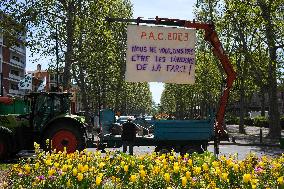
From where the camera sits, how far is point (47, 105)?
706 inches

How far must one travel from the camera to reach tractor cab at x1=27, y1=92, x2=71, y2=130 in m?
17.8

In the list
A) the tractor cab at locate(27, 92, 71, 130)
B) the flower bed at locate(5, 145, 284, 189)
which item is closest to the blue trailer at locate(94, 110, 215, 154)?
the tractor cab at locate(27, 92, 71, 130)

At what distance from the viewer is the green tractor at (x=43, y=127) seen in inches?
665

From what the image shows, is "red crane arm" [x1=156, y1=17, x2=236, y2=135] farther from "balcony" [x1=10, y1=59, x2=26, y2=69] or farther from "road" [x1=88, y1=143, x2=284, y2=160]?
"balcony" [x1=10, y1=59, x2=26, y2=69]

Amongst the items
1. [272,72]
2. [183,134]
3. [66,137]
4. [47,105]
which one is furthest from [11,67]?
[183,134]

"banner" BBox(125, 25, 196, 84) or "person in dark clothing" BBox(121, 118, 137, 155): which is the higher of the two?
"banner" BBox(125, 25, 196, 84)

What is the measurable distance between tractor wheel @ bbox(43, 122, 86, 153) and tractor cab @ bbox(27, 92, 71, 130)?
3.16 feet

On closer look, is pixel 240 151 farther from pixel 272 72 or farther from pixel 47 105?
pixel 272 72

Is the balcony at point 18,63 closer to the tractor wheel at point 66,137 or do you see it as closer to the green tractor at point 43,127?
the green tractor at point 43,127

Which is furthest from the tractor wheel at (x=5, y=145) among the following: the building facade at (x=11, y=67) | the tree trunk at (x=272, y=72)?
the building facade at (x=11, y=67)

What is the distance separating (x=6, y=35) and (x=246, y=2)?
57.0ft

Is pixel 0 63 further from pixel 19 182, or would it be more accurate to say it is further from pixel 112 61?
pixel 19 182

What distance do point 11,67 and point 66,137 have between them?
264 feet

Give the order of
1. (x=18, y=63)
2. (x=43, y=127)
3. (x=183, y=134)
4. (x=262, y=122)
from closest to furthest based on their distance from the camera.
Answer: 1. (x=43, y=127)
2. (x=183, y=134)
3. (x=262, y=122)
4. (x=18, y=63)
